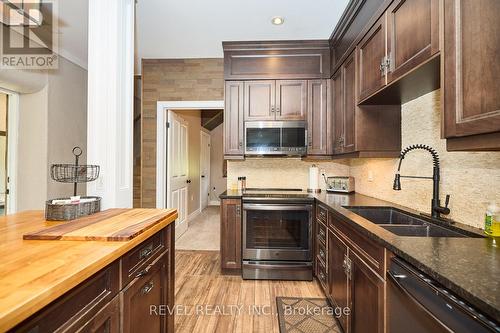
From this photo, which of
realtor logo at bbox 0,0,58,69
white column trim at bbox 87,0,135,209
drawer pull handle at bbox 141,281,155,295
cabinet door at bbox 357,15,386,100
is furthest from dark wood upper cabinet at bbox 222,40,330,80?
drawer pull handle at bbox 141,281,155,295

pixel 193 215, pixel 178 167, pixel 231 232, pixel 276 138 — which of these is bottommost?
pixel 193 215

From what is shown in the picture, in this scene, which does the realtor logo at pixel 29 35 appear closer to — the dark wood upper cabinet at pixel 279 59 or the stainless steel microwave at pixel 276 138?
the dark wood upper cabinet at pixel 279 59

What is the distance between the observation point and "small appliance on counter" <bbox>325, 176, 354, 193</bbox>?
295 cm

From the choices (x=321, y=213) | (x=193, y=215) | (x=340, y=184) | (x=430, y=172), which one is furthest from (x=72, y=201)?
(x=193, y=215)

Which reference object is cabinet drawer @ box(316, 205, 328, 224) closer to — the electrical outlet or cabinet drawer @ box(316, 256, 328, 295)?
cabinet drawer @ box(316, 256, 328, 295)

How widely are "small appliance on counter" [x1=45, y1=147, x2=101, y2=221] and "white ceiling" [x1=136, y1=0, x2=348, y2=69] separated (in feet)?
5.63

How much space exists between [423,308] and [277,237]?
1907 millimetres

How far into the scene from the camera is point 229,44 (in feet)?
9.76

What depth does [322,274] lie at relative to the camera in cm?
240

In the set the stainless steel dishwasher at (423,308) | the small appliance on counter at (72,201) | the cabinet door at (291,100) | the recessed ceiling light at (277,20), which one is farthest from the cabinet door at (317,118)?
the small appliance on counter at (72,201)

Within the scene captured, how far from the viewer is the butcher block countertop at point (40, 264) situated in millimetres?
599

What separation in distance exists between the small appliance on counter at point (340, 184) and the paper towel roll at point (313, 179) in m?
0.15

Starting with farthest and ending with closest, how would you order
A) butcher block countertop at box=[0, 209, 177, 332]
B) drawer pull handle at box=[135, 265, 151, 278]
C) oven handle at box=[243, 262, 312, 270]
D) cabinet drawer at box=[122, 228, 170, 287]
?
oven handle at box=[243, 262, 312, 270] → drawer pull handle at box=[135, 265, 151, 278] → cabinet drawer at box=[122, 228, 170, 287] → butcher block countertop at box=[0, 209, 177, 332]

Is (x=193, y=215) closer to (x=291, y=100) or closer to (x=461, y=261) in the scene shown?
(x=291, y=100)
